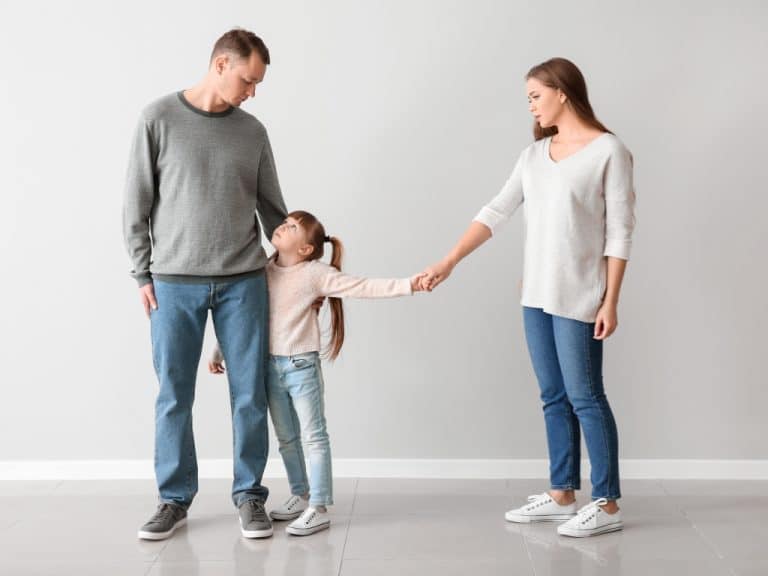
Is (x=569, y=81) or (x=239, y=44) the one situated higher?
(x=239, y=44)

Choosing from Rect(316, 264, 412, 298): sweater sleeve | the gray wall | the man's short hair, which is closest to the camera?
the man's short hair

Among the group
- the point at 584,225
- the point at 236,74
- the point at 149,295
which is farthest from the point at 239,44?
the point at 584,225

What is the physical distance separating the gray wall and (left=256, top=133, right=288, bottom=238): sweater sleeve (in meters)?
0.46

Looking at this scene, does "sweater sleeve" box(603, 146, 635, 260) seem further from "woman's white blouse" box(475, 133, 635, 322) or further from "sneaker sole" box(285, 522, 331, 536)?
"sneaker sole" box(285, 522, 331, 536)

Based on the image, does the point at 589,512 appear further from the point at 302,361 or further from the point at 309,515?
the point at 302,361

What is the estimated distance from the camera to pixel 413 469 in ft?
10.5

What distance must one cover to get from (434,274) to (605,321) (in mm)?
482

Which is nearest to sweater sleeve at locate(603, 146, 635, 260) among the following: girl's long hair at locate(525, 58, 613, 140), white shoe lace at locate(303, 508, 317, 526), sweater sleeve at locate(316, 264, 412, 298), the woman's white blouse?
the woman's white blouse

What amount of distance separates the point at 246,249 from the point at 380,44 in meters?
0.95

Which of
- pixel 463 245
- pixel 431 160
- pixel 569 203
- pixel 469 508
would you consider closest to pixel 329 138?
pixel 431 160

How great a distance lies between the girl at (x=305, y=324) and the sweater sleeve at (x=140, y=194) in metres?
0.35

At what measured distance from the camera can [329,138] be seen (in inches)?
124

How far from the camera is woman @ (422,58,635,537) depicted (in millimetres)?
2504

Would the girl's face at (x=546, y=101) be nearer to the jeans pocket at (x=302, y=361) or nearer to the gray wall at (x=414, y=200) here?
the gray wall at (x=414, y=200)
